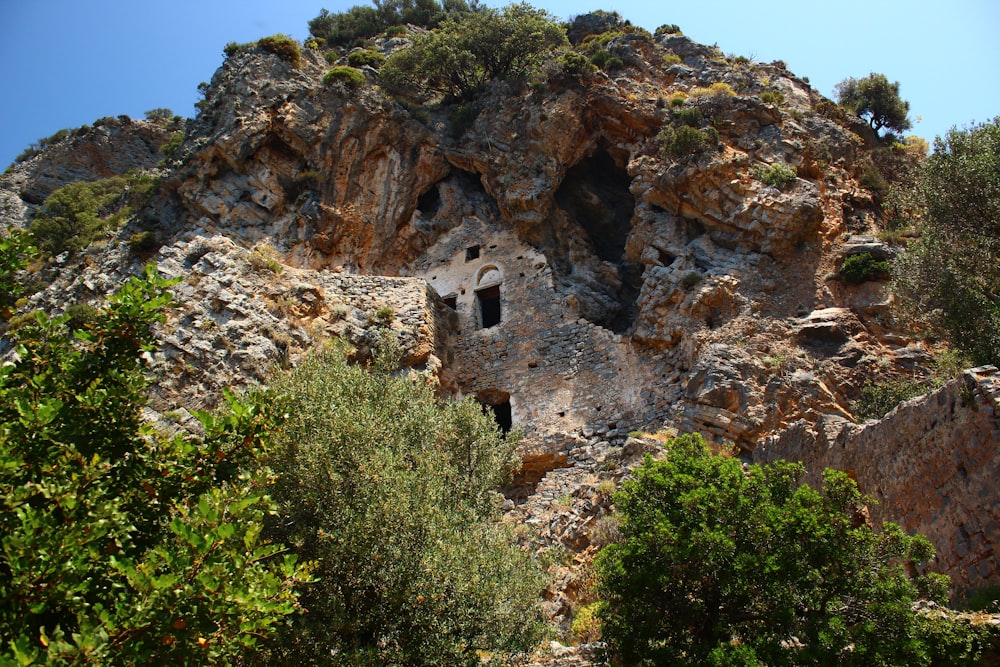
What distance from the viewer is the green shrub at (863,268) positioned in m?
18.3

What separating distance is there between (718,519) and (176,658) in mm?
6105

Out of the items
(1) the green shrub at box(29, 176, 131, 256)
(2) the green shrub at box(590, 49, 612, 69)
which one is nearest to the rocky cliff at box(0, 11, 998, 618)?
(2) the green shrub at box(590, 49, 612, 69)

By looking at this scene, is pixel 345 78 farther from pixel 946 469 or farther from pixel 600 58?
pixel 946 469

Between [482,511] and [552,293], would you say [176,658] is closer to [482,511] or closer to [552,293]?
[482,511]

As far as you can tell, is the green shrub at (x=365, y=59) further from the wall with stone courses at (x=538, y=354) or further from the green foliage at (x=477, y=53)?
the wall with stone courses at (x=538, y=354)

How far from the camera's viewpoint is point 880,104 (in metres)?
26.0

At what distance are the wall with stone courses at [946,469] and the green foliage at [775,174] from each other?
10509mm

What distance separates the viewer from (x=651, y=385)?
19.0m

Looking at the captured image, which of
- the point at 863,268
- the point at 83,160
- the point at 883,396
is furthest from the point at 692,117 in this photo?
the point at 83,160

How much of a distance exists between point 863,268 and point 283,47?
820 inches

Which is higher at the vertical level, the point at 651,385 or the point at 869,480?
the point at 651,385

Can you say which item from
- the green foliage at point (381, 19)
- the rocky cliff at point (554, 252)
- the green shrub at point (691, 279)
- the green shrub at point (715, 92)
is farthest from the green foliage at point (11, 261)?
the green foliage at point (381, 19)

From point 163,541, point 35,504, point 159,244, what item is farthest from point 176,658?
point 159,244

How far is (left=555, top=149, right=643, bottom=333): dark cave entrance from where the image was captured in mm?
24734
